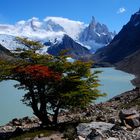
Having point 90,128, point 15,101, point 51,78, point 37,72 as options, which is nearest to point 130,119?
point 90,128

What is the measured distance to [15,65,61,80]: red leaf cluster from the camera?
28.3 meters

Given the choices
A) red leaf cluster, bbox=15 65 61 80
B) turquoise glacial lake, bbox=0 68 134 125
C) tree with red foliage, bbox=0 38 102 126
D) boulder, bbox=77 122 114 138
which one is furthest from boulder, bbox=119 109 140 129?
turquoise glacial lake, bbox=0 68 134 125

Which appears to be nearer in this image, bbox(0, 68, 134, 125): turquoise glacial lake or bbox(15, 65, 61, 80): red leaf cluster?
bbox(15, 65, 61, 80): red leaf cluster

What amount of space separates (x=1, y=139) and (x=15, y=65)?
5322mm

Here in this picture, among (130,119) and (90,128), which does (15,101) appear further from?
(130,119)

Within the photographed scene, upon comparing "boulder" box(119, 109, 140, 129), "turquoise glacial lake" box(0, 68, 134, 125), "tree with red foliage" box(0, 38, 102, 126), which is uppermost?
"turquoise glacial lake" box(0, 68, 134, 125)

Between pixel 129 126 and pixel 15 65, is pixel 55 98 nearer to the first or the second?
pixel 15 65

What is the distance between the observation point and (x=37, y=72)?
28391mm

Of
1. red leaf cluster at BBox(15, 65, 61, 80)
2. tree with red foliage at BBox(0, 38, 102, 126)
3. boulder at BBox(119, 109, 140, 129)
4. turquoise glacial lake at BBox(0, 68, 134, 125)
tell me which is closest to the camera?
boulder at BBox(119, 109, 140, 129)

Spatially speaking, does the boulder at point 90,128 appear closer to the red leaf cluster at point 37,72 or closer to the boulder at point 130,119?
the boulder at point 130,119

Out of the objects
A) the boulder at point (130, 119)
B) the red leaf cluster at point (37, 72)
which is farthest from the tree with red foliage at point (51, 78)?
the boulder at point (130, 119)

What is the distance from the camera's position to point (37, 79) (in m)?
28.8

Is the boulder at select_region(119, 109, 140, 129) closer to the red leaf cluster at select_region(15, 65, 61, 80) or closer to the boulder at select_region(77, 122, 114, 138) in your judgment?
the boulder at select_region(77, 122, 114, 138)

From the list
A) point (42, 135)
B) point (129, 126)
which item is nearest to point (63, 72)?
point (42, 135)
